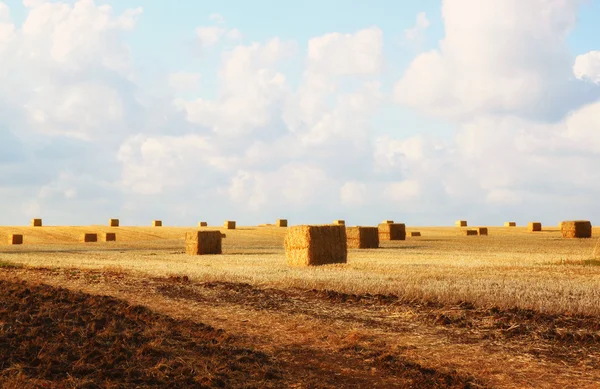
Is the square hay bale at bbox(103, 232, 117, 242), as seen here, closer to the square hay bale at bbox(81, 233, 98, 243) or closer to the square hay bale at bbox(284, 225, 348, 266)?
the square hay bale at bbox(81, 233, 98, 243)

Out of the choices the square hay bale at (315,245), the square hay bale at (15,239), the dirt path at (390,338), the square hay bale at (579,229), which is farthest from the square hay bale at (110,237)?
the dirt path at (390,338)

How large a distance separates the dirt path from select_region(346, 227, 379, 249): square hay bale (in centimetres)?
2278

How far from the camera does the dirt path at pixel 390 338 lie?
10.0 m

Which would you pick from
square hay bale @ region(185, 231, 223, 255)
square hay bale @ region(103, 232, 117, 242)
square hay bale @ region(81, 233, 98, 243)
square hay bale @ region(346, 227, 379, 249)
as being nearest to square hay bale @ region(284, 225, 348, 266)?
square hay bale @ region(185, 231, 223, 255)

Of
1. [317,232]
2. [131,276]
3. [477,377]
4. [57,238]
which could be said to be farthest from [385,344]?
[57,238]

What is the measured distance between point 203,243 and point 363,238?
9.76 metres

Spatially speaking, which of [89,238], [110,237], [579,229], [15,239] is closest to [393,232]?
[579,229]

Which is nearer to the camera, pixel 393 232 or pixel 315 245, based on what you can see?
pixel 315 245

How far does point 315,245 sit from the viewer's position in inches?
1140

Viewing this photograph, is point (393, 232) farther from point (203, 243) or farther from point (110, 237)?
point (110, 237)

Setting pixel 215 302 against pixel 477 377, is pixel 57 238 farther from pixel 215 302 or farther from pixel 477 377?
pixel 477 377

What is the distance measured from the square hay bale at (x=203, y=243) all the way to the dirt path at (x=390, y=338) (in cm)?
1874

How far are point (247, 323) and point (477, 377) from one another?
215 inches

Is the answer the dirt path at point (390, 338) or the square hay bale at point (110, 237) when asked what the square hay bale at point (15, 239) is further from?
the dirt path at point (390, 338)
